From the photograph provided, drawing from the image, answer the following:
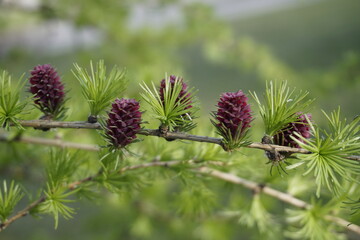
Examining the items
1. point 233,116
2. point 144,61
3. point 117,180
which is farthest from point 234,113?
point 144,61

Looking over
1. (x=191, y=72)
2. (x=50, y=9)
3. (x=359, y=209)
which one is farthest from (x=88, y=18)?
(x=191, y=72)

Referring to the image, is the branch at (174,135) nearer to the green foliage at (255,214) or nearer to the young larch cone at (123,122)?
the young larch cone at (123,122)

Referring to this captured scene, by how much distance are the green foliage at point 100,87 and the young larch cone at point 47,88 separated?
23 millimetres

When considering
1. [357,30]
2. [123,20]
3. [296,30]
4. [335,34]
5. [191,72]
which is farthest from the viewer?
[191,72]

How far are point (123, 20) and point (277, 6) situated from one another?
2.66 meters

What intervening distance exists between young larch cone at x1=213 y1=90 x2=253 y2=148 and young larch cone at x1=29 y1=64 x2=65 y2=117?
120 mm

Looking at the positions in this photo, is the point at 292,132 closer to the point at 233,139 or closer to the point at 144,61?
the point at 233,139

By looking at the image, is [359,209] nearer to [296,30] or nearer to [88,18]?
Result: [88,18]

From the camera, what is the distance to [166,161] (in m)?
A: 0.34

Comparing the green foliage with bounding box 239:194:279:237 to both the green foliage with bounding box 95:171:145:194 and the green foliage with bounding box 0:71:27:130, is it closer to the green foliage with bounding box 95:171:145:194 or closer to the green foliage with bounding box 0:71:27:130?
the green foliage with bounding box 95:171:145:194

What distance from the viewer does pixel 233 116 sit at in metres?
0.23

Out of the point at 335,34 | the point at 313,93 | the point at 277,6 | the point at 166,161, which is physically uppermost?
the point at 277,6

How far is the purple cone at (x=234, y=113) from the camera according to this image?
23 centimetres

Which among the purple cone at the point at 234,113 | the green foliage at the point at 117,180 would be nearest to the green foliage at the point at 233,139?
the purple cone at the point at 234,113
